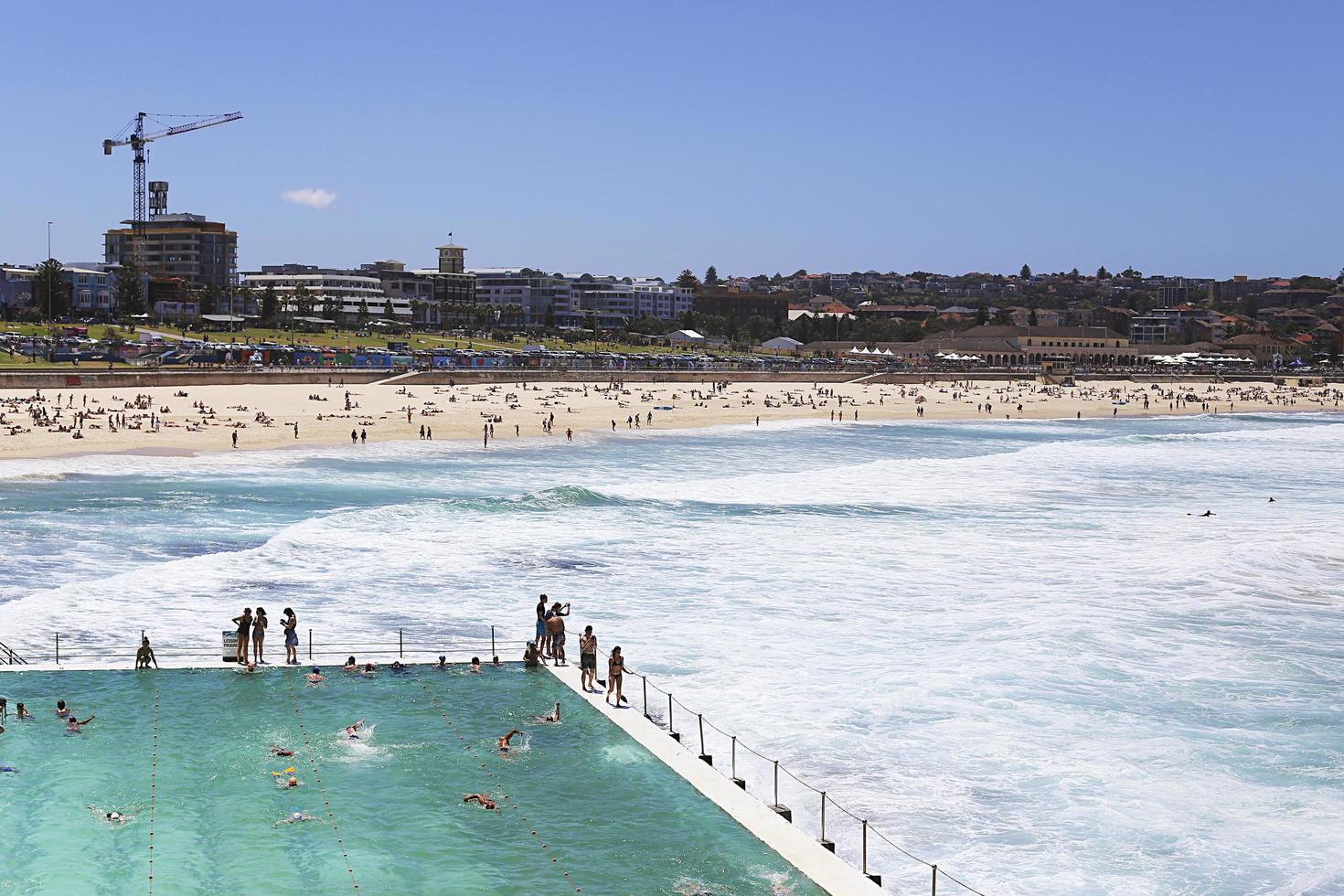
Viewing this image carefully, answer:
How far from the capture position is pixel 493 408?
84750 millimetres

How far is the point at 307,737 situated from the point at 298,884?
4.44m

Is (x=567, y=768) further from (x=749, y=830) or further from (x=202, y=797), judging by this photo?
(x=202, y=797)

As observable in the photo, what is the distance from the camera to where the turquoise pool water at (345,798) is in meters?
14.1

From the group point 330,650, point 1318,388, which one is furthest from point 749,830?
point 1318,388

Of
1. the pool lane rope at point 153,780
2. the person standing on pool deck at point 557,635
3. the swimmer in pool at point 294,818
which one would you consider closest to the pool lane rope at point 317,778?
the swimmer in pool at point 294,818

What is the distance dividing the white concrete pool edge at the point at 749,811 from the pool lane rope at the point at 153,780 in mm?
5925

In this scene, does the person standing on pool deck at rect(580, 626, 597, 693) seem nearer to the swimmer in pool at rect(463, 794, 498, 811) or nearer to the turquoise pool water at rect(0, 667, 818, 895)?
the turquoise pool water at rect(0, 667, 818, 895)

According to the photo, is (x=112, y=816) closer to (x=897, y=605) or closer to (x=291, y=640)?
(x=291, y=640)

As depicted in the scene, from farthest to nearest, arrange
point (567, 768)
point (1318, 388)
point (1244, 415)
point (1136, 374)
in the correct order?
point (1136, 374) < point (1318, 388) < point (1244, 415) < point (567, 768)

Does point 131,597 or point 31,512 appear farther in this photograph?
point 31,512

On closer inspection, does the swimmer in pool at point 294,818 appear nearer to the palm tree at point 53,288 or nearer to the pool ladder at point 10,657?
the pool ladder at point 10,657

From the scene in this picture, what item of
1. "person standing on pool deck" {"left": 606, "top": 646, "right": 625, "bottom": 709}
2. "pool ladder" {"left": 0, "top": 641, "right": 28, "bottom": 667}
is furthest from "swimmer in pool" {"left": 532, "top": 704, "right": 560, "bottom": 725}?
"pool ladder" {"left": 0, "top": 641, "right": 28, "bottom": 667}

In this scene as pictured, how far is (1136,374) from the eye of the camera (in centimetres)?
15338

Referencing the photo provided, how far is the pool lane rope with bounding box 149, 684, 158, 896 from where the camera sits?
14148 millimetres
